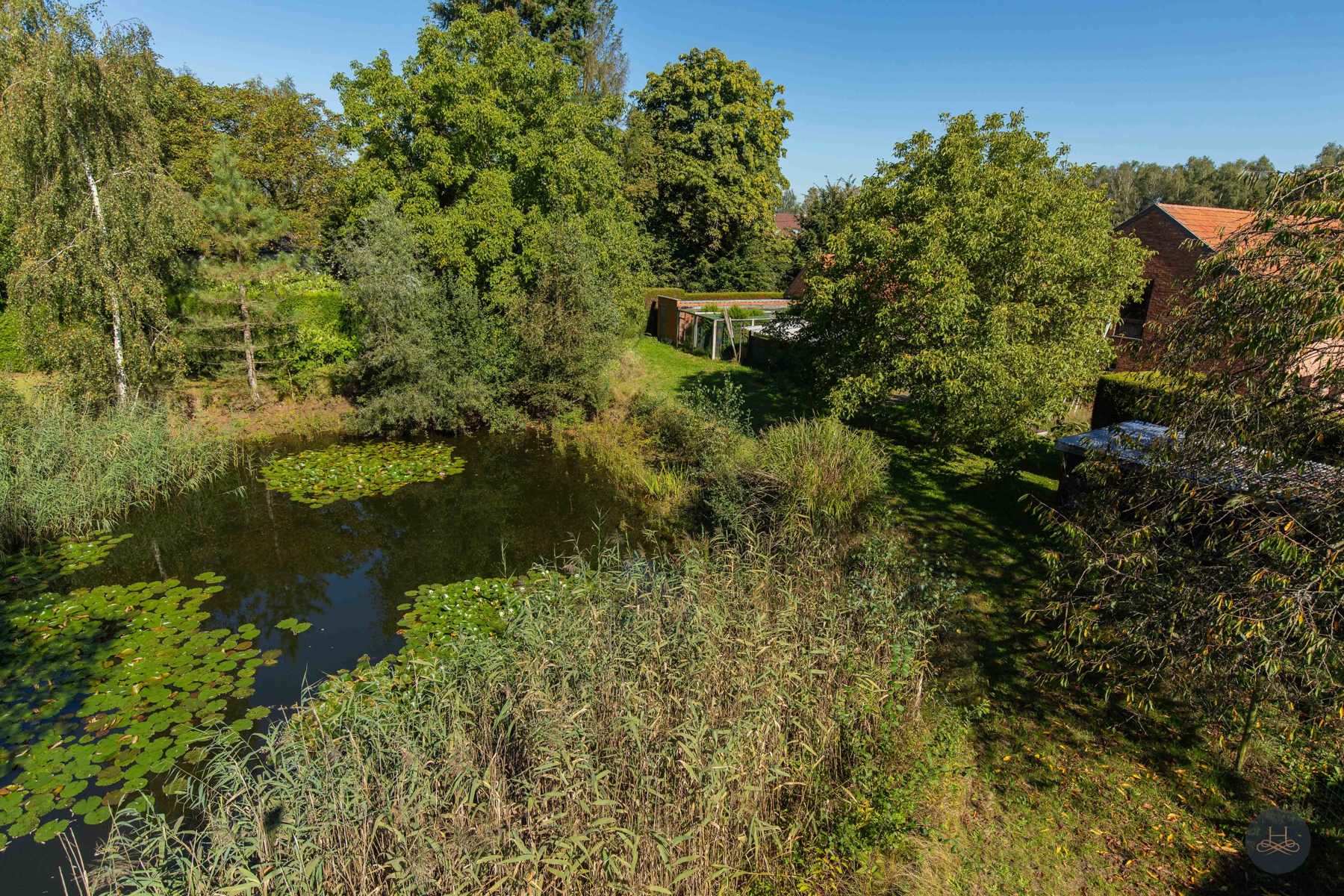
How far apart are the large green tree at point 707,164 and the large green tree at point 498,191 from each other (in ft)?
45.3

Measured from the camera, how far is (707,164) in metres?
29.2

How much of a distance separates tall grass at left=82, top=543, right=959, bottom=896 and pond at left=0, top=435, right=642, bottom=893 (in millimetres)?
1263

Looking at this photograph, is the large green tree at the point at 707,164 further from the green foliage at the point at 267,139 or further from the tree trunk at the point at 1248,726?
the tree trunk at the point at 1248,726

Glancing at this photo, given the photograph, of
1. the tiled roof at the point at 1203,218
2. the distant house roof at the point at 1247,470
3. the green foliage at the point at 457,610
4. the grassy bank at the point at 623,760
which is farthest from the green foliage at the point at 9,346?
the tiled roof at the point at 1203,218

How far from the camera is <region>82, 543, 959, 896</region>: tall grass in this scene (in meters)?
3.73

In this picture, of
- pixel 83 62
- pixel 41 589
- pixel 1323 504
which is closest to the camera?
pixel 1323 504

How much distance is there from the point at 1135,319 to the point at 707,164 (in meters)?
18.2

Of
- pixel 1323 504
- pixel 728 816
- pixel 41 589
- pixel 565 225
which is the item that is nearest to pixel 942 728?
pixel 728 816

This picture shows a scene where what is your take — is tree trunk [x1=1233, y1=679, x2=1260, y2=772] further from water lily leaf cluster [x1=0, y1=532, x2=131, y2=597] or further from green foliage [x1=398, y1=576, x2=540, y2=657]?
water lily leaf cluster [x1=0, y1=532, x2=131, y2=597]

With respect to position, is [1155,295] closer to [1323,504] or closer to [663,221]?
[1323,504]

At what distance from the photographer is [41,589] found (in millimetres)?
8633

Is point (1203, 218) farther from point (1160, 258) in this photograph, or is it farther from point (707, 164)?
point (707, 164)

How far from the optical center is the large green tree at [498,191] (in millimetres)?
15281

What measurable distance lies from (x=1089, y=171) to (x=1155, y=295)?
21.3ft
